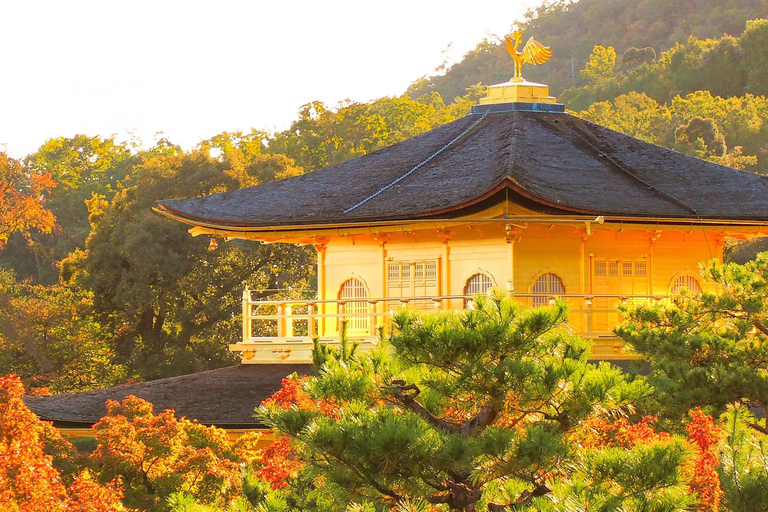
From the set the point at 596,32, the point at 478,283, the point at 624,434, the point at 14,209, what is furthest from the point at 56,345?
the point at 596,32

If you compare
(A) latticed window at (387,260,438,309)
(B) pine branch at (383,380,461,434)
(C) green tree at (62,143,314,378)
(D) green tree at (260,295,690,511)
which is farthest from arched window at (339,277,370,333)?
(C) green tree at (62,143,314,378)

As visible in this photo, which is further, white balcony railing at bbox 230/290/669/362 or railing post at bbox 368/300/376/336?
railing post at bbox 368/300/376/336

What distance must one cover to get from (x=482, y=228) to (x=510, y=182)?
283 centimetres

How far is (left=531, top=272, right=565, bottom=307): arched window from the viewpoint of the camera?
24375 mm

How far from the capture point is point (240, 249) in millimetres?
48219

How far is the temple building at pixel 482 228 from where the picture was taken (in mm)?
22875

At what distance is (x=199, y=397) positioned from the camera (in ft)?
77.2

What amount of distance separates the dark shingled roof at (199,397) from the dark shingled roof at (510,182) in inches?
113

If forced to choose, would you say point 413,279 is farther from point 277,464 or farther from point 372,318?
point 277,464

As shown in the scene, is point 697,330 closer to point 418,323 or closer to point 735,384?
point 735,384

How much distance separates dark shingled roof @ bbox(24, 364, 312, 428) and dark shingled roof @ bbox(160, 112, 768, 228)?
2865 millimetres

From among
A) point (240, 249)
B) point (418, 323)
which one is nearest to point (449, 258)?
point (418, 323)

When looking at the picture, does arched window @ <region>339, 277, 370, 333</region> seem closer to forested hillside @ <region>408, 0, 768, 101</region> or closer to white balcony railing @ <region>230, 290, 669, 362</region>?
white balcony railing @ <region>230, 290, 669, 362</region>

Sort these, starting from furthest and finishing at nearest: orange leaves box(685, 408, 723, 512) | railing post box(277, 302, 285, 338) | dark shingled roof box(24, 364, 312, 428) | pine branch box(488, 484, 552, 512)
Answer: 1. railing post box(277, 302, 285, 338)
2. dark shingled roof box(24, 364, 312, 428)
3. orange leaves box(685, 408, 723, 512)
4. pine branch box(488, 484, 552, 512)
